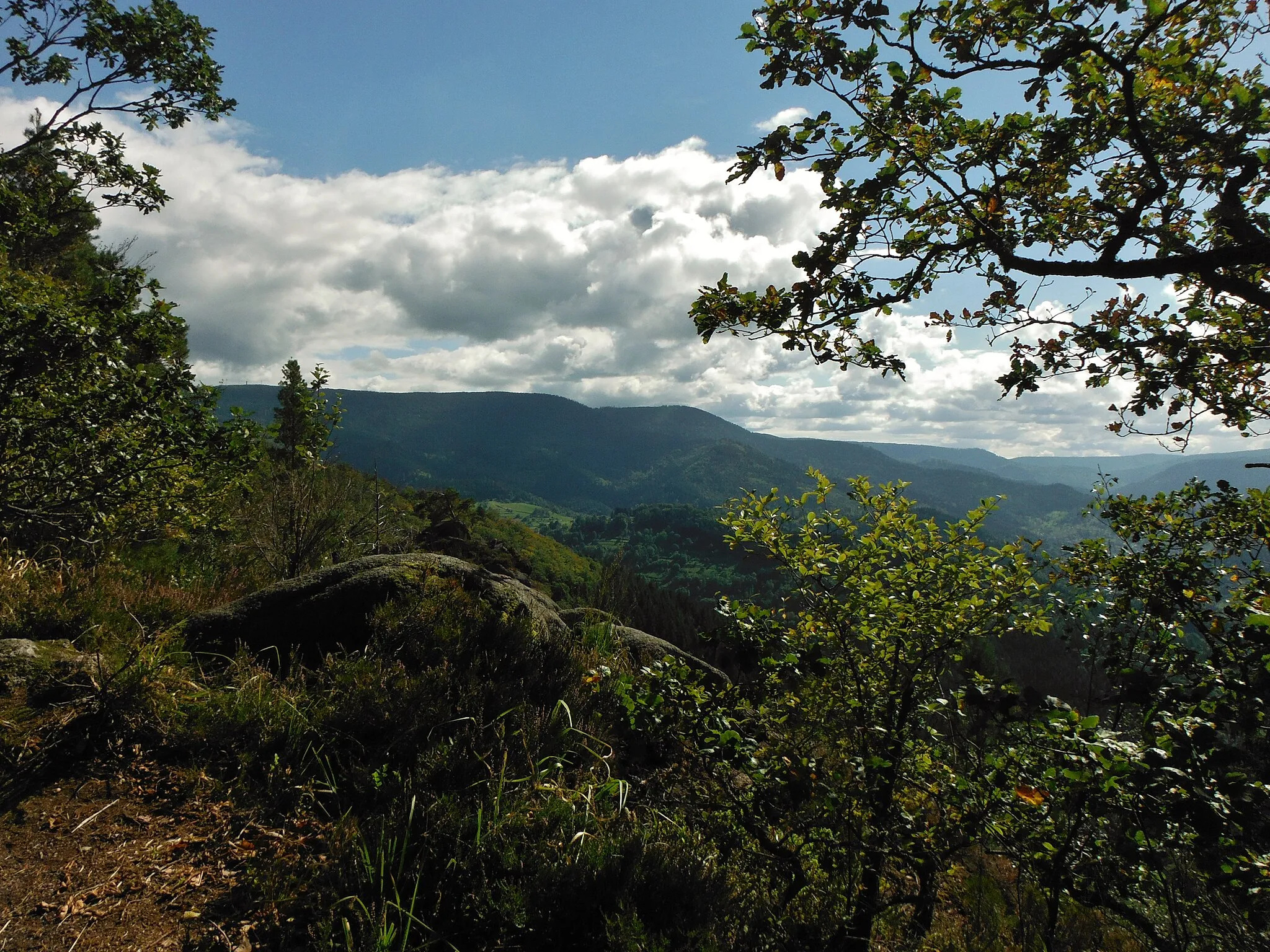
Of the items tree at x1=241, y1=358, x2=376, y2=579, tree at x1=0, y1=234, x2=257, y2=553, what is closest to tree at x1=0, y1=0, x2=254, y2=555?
tree at x1=0, y1=234, x2=257, y2=553

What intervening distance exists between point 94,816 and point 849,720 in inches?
195

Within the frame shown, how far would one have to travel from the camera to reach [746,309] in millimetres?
3455

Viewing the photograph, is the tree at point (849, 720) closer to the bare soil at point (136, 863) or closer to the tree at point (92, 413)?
the bare soil at point (136, 863)

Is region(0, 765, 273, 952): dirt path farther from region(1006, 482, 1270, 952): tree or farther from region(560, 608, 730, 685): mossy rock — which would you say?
region(1006, 482, 1270, 952): tree

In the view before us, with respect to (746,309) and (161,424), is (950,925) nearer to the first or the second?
(746,309)

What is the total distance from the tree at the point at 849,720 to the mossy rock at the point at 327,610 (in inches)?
99.9

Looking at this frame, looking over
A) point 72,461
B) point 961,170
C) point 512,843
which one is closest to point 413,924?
point 512,843

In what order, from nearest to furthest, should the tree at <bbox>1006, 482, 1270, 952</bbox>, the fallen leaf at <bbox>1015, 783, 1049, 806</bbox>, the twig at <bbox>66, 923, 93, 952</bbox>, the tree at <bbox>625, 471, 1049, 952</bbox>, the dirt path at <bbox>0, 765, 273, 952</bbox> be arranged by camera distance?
the tree at <bbox>1006, 482, 1270, 952</bbox>, the twig at <bbox>66, 923, 93, 952</bbox>, the dirt path at <bbox>0, 765, 273, 952</bbox>, the fallen leaf at <bbox>1015, 783, 1049, 806</bbox>, the tree at <bbox>625, 471, 1049, 952</bbox>

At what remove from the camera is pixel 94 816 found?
138 inches

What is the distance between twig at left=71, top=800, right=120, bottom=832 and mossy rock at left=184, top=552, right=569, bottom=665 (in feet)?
7.09

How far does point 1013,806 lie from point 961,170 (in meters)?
3.82

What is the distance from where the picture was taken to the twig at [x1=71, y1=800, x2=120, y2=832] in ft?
11.1

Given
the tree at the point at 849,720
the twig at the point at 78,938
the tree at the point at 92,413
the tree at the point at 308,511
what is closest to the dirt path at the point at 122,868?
the twig at the point at 78,938

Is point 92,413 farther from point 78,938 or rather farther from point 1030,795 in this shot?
point 1030,795
